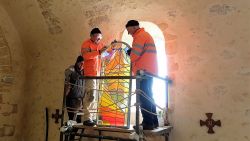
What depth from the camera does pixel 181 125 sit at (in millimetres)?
3729

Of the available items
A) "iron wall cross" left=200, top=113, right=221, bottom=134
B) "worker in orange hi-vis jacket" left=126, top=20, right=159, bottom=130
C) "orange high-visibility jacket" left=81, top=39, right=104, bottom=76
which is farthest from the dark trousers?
"orange high-visibility jacket" left=81, top=39, right=104, bottom=76

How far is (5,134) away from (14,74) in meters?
1.08

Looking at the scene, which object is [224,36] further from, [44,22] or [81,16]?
[44,22]

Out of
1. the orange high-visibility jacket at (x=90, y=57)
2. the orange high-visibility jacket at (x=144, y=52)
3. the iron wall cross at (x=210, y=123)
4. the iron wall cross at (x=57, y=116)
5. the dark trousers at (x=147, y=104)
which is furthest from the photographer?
the iron wall cross at (x=57, y=116)

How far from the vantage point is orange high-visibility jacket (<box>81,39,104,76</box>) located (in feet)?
13.0

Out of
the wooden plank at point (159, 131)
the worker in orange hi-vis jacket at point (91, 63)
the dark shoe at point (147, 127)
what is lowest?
the wooden plank at point (159, 131)

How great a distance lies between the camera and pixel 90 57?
13.0ft

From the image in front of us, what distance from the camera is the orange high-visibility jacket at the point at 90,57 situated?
3957 millimetres

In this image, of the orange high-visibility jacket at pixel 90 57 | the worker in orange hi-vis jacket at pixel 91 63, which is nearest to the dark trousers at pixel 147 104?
the worker in orange hi-vis jacket at pixel 91 63

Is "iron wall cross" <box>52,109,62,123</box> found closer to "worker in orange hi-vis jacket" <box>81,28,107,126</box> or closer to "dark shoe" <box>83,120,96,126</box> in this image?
"worker in orange hi-vis jacket" <box>81,28,107,126</box>

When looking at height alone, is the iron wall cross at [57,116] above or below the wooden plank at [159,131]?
above

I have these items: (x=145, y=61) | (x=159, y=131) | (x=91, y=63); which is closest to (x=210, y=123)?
(x=159, y=131)

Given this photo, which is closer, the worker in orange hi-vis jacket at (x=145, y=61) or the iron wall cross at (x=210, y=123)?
the worker in orange hi-vis jacket at (x=145, y=61)

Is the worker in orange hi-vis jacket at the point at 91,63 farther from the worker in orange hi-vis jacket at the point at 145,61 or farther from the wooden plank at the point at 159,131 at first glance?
the wooden plank at the point at 159,131
